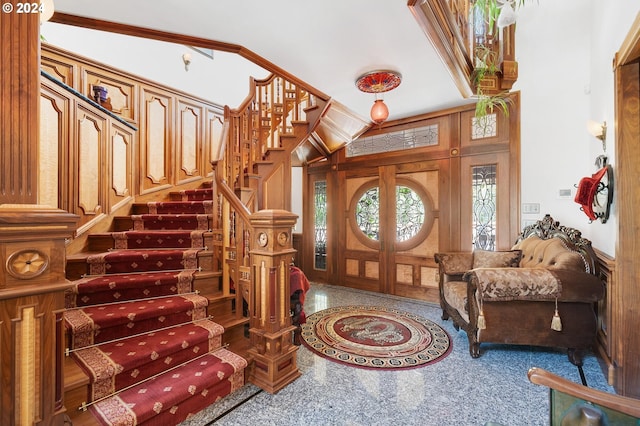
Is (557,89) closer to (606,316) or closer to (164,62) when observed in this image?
(606,316)

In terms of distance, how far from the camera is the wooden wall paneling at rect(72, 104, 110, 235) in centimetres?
267

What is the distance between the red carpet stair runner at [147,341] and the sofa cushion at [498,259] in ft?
8.66

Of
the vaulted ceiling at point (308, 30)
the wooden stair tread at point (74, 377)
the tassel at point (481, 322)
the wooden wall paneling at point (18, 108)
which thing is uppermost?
the vaulted ceiling at point (308, 30)

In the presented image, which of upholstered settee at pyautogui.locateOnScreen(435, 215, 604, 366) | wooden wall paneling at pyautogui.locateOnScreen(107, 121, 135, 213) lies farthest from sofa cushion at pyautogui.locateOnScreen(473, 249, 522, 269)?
wooden wall paneling at pyautogui.locateOnScreen(107, 121, 135, 213)

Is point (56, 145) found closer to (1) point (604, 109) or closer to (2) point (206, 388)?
(2) point (206, 388)

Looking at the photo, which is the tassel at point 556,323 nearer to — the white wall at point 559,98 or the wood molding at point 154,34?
the white wall at point 559,98

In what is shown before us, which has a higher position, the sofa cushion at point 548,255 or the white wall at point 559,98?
the white wall at point 559,98

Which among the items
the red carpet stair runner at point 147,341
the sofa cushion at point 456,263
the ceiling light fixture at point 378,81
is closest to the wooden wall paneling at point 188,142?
the red carpet stair runner at point 147,341

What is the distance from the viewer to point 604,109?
2422 mm

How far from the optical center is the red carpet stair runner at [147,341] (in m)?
1.53

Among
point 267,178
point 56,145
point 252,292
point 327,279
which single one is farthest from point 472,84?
point 56,145

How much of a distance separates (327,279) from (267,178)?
2477mm

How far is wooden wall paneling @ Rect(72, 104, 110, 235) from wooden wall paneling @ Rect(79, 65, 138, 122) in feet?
2.91

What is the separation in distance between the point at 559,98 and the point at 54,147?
5072 millimetres
